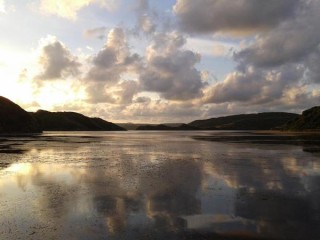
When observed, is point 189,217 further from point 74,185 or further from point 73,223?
point 74,185

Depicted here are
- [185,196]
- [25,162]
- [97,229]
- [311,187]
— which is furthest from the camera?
[25,162]

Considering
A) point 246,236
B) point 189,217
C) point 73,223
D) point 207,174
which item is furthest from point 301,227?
point 207,174

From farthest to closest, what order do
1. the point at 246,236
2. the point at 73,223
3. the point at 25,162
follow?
the point at 25,162 → the point at 73,223 → the point at 246,236

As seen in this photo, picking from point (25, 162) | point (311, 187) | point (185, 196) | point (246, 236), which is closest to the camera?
point (246, 236)

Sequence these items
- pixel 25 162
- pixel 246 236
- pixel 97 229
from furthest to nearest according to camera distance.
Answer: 1. pixel 25 162
2. pixel 97 229
3. pixel 246 236

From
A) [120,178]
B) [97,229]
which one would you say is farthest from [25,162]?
[97,229]

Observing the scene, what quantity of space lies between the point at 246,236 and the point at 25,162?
122 ft

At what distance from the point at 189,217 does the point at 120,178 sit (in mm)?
15022

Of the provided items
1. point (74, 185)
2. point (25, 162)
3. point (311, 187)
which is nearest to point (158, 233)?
point (74, 185)

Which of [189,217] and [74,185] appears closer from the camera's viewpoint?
[189,217]

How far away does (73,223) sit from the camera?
59.3 feet

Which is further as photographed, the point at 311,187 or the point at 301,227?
the point at 311,187

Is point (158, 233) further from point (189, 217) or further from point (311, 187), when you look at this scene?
point (311, 187)

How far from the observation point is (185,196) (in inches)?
977
